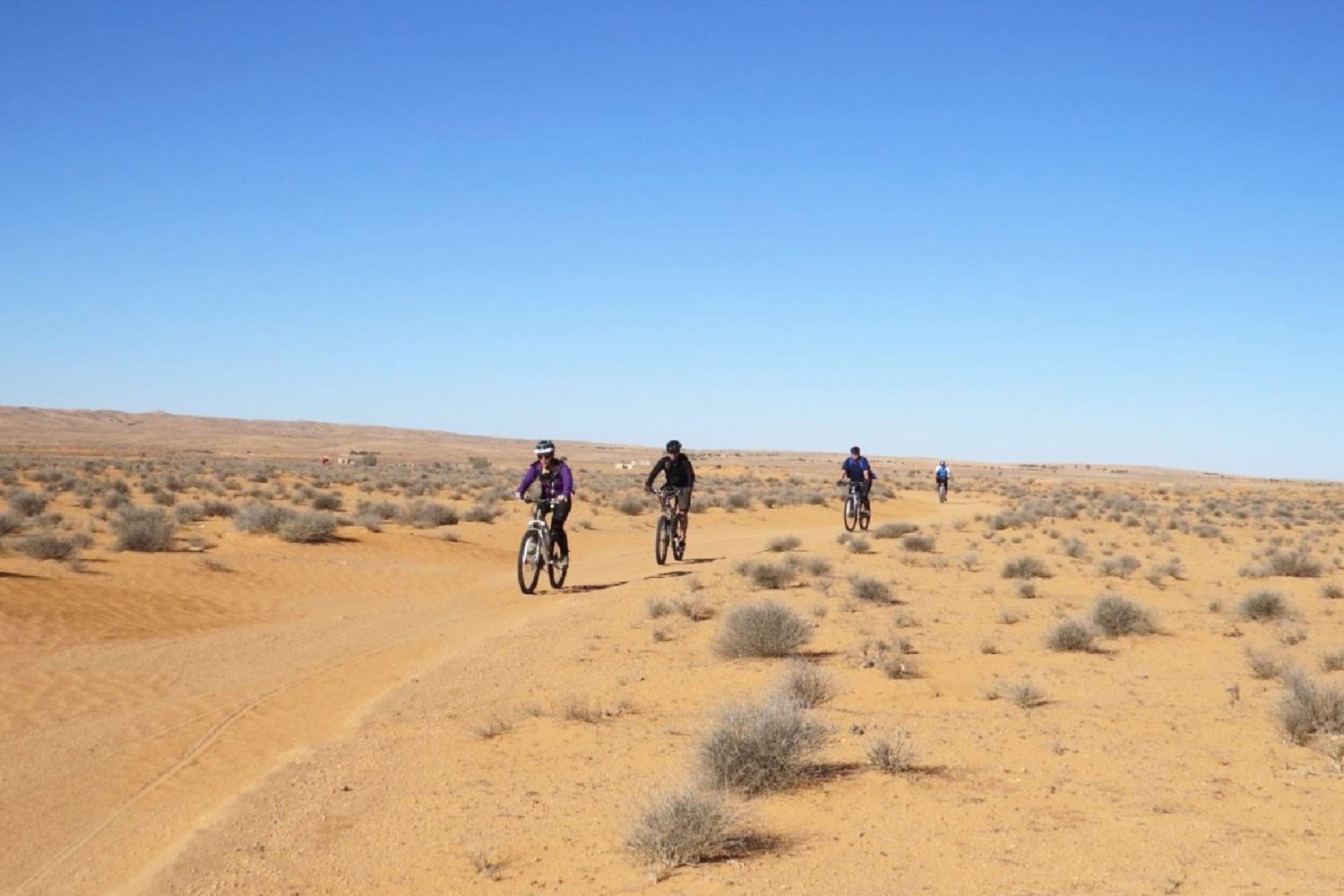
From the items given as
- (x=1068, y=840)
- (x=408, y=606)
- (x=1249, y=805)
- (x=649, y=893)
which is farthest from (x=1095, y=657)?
(x=408, y=606)

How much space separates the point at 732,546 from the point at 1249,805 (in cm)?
1837

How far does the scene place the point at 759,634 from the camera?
11.1m

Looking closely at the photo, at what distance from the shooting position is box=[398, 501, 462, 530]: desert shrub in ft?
85.9

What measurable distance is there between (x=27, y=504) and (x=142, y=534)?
750 centimetres

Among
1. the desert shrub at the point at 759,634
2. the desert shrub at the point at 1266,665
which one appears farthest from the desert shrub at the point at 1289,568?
the desert shrub at the point at 759,634

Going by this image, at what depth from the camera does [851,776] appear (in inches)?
270

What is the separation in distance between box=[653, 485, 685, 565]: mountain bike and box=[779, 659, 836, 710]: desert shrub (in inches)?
381

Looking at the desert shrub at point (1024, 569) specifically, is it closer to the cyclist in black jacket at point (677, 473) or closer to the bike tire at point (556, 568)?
the cyclist in black jacket at point (677, 473)

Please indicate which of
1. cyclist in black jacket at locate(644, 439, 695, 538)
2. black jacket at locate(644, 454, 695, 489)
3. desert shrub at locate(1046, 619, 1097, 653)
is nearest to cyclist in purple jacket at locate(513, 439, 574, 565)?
cyclist in black jacket at locate(644, 439, 695, 538)

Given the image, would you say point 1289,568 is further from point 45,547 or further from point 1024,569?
point 45,547

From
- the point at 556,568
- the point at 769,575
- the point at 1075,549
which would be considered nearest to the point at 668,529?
the point at 769,575

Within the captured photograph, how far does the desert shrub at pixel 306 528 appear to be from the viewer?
21172 mm

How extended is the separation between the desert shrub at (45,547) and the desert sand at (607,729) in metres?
0.19

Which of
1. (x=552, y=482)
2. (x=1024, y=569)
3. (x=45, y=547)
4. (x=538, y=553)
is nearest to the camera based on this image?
(x=552, y=482)
